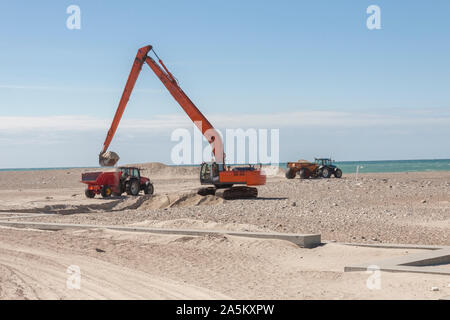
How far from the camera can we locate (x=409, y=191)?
3166 cm

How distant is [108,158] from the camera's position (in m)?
30.8

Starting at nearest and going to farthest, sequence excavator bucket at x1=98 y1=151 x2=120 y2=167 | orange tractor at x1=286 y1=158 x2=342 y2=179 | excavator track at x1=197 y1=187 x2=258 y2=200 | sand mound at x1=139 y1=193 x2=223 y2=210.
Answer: sand mound at x1=139 y1=193 x2=223 y2=210 < excavator track at x1=197 y1=187 x2=258 y2=200 < excavator bucket at x1=98 y1=151 x2=120 y2=167 < orange tractor at x1=286 y1=158 x2=342 y2=179

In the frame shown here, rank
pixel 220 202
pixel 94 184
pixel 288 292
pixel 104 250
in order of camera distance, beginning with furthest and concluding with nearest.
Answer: pixel 94 184 → pixel 220 202 → pixel 104 250 → pixel 288 292

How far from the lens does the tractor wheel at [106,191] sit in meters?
30.6

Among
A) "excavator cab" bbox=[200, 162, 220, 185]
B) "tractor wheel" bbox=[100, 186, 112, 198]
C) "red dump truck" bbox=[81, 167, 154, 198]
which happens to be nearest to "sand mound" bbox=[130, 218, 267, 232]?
"excavator cab" bbox=[200, 162, 220, 185]

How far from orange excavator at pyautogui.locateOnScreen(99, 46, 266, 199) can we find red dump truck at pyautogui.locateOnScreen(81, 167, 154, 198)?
2.35 feet

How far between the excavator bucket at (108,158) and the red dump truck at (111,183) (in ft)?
1.77

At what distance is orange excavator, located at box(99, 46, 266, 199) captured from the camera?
93.2 ft

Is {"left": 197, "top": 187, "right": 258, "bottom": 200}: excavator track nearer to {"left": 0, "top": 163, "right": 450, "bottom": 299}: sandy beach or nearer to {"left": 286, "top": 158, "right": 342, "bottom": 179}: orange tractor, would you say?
{"left": 0, "top": 163, "right": 450, "bottom": 299}: sandy beach

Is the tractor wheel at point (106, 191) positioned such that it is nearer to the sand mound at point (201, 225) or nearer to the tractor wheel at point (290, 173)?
the sand mound at point (201, 225)
